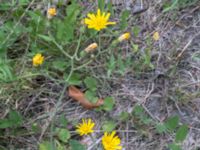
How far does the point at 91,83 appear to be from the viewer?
75.9 inches

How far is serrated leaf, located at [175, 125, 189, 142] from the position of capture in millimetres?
1799

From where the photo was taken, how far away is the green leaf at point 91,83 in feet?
6.29

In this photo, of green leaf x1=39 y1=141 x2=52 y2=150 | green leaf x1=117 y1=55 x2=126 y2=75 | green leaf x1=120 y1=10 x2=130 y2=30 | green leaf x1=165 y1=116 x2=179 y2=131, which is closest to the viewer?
green leaf x1=39 y1=141 x2=52 y2=150

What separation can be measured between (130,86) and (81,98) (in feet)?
0.71

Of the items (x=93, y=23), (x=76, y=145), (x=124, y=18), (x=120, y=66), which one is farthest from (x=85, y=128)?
(x=124, y=18)

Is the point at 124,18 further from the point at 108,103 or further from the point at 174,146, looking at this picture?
the point at 174,146

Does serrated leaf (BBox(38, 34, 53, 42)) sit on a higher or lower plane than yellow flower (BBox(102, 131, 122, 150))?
higher

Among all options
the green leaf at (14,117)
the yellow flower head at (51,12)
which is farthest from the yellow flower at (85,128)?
the yellow flower head at (51,12)

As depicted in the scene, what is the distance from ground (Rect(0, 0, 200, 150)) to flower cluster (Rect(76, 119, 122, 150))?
0.06 meters

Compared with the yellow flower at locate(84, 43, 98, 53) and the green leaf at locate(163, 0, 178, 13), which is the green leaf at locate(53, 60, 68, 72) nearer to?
the yellow flower at locate(84, 43, 98, 53)

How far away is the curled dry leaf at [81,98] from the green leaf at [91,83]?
0.05 metres

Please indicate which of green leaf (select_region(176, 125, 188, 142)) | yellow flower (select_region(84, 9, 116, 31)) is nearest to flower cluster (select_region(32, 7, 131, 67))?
yellow flower (select_region(84, 9, 116, 31))

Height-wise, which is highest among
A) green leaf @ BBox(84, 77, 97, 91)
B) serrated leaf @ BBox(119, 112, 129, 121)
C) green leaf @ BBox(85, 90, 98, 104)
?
green leaf @ BBox(84, 77, 97, 91)

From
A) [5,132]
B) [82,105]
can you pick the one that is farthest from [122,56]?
[5,132]
